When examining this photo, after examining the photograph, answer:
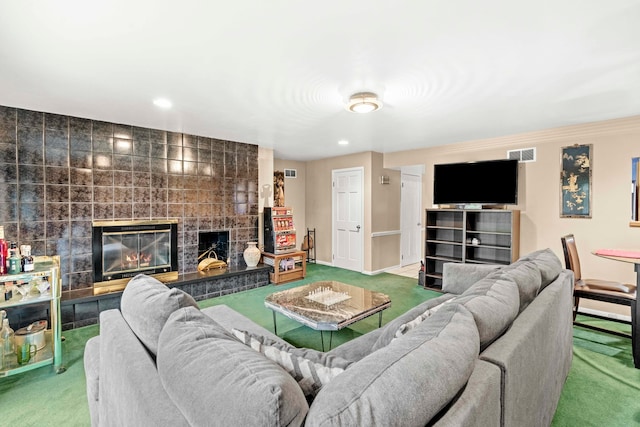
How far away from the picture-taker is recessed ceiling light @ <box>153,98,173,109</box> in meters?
2.94

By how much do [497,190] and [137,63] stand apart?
439 cm

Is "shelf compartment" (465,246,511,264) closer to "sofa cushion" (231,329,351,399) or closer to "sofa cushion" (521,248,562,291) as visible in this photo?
"sofa cushion" (521,248,562,291)

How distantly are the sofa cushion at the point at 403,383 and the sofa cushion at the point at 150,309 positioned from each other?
0.84 meters

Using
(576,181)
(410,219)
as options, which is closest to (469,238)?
(576,181)

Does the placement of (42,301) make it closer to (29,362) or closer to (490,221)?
(29,362)

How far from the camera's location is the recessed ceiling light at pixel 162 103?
9.63ft

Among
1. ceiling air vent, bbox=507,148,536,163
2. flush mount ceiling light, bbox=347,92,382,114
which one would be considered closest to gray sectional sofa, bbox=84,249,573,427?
flush mount ceiling light, bbox=347,92,382,114

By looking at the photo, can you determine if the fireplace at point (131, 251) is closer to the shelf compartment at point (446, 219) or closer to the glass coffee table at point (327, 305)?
the glass coffee table at point (327, 305)

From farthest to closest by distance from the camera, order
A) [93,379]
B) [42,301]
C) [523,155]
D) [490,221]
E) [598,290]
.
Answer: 1. [490,221]
2. [523,155]
3. [598,290]
4. [42,301]
5. [93,379]

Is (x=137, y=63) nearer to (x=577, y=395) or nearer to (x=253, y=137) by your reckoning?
(x=253, y=137)

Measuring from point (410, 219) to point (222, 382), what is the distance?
20.2 ft

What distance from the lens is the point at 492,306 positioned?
51.1 inches

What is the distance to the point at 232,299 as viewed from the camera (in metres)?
4.18

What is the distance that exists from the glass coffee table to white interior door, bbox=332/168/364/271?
8.77ft
